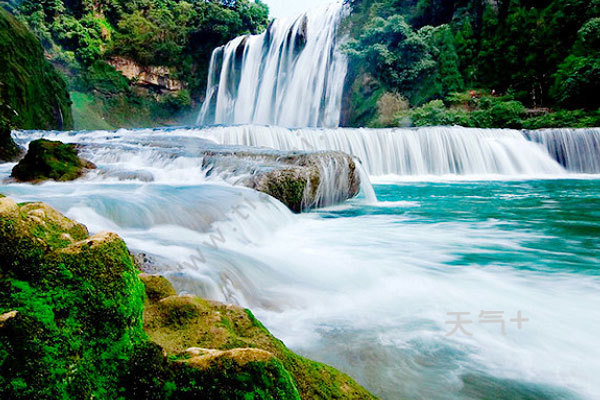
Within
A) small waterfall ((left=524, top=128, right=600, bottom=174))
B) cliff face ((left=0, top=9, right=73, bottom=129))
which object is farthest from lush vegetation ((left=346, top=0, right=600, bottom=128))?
cliff face ((left=0, top=9, right=73, bottom=129))

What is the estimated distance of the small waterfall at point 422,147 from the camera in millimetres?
13727

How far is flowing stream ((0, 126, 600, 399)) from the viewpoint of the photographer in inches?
89.8

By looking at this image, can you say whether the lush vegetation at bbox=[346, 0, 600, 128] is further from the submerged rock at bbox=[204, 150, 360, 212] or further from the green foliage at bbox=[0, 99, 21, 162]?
the green foliage at bbox=[0, 99, 21, 162]

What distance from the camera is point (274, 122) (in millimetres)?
25172

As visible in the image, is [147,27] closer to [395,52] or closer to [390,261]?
[395,52]

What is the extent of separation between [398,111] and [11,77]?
55.5ft

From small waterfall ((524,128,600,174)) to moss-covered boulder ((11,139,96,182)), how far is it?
1471 cm

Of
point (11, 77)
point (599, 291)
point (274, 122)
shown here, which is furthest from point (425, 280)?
point (274, 122)

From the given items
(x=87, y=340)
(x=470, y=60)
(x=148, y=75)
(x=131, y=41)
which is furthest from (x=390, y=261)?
(x=131, y=41)

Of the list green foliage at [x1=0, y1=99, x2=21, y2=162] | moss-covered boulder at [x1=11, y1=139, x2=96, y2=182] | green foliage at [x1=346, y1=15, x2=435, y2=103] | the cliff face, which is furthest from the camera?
green foliage at [x1=346, y1=15, x2=435, y2=103]

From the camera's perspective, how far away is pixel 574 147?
1355 centimetres

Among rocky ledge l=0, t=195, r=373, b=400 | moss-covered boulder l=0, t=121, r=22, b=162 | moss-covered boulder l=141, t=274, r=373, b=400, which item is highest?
moss-covered boulder l=0, t=121, r=22, b=162

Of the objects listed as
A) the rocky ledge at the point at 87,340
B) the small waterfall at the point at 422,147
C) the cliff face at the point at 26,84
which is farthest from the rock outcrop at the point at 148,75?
the rocky ledge at the point at 87,340

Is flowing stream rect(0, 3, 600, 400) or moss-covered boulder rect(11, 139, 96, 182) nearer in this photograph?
flowing stream rect(0, 3, 600, 400)
